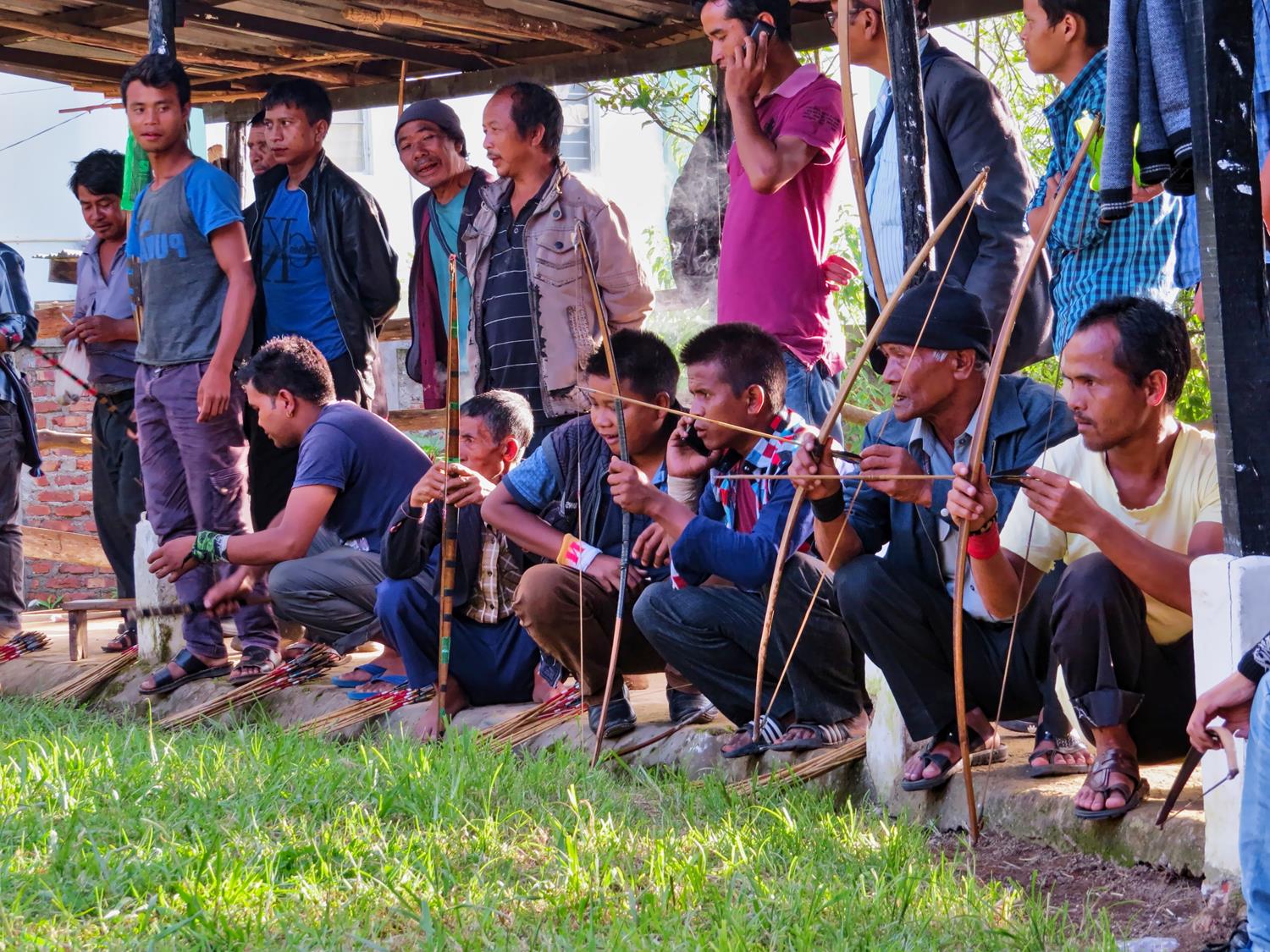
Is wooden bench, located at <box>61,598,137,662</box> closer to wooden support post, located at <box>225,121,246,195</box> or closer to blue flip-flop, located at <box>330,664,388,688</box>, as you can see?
blue flip-flop, located at <box>330,664,388,688</box>

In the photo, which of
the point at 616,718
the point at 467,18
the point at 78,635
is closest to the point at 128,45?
the point at 467,18

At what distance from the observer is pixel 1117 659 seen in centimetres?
351

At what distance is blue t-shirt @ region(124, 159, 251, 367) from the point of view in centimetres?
614

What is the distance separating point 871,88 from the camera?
46.8 feet

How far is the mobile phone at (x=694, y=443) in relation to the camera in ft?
15.3

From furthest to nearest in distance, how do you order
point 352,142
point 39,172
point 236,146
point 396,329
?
point 352,142 → point 39,172 → point 396,329 → point 236,146

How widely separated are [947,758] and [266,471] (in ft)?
12.3

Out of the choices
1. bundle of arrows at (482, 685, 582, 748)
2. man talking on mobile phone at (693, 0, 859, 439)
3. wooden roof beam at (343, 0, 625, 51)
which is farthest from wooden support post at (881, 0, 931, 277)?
wooden roof beam at (343, 0, 625, 51)

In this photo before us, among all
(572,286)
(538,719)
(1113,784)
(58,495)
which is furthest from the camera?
(58,495)

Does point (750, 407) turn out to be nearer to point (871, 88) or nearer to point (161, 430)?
point (161, 430)

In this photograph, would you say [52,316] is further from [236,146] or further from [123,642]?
[123,642]

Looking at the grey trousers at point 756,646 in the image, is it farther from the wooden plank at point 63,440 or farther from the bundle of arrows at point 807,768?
the wooden plank at point 63,440

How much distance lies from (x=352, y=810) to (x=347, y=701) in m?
2.02

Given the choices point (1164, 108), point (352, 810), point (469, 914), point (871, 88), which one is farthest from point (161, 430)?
point (871, 88)
